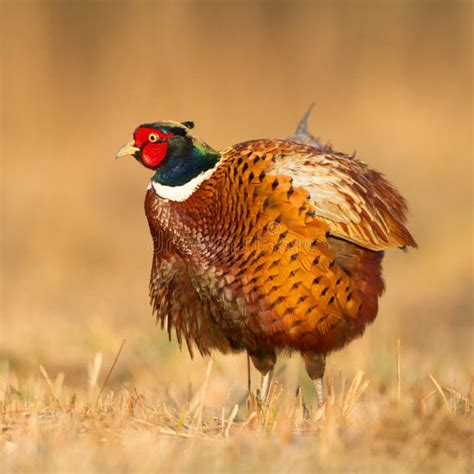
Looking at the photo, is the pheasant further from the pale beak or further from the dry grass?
the dry grass

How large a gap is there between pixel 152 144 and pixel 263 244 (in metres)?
0.81

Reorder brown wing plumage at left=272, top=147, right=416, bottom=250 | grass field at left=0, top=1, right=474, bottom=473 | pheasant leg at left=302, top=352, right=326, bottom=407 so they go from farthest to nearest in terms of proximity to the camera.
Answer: pheasant leg at left=302, top=352, right=326, bottom=407 → brown wing plumage at left=272, top=147, right=416, bottom=250 → grass field at left=0, top=1, right=474, bottom=473

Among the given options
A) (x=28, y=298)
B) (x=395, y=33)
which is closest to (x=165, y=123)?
(x=28, y=298)

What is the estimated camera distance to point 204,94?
1588cm

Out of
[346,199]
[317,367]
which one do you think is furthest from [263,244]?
[317,367]

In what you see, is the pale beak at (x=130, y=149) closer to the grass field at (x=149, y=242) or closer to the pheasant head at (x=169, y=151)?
the pheasant head at (x=169, y=151)

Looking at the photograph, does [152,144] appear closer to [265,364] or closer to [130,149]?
[130,149]

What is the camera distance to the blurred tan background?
519 inches

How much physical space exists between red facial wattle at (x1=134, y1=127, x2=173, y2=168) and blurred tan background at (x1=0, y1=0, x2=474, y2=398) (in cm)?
722

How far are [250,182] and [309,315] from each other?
2.20ft

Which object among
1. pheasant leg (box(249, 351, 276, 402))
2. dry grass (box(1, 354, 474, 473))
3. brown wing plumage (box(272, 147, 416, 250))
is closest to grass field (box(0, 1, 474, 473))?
dry grass (box(1, 354, 474, 473))

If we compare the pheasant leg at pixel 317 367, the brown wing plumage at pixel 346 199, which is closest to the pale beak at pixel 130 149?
the brown wing plumage at pixel 346 199

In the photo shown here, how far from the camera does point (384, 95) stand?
1588cm

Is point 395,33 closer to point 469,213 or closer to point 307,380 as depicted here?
point 469,213
